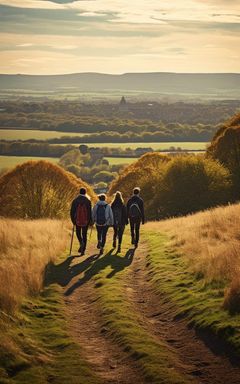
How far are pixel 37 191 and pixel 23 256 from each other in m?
26.1

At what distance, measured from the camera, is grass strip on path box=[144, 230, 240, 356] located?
11953 mm

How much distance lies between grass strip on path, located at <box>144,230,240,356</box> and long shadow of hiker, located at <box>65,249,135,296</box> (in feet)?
2.73

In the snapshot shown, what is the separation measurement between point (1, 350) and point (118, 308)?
13.2 ft

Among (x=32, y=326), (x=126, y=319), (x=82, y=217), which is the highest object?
(x=82, y=217)

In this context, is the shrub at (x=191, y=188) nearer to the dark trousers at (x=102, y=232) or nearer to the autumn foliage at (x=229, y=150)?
the autumn foliage at (x=229, y=150)

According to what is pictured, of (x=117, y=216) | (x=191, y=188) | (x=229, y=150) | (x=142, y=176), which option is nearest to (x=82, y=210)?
(x=117, y=216)

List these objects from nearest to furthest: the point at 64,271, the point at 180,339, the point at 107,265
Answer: the point at 180,339
the point at 64,271
the point at 107,265

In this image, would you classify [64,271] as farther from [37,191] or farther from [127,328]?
[37,191]

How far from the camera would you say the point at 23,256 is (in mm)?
18531

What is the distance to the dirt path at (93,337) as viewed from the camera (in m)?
10.5

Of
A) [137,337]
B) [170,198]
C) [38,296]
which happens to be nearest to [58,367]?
[137,337]

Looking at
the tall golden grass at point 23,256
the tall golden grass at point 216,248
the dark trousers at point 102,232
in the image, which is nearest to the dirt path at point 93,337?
the tall golden grass at point 23,256

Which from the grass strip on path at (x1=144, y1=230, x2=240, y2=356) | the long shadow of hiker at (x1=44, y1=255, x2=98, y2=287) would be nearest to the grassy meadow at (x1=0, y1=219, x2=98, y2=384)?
the long shadow of hiker at (x1=44, y1=255, x2=98, y2=287)

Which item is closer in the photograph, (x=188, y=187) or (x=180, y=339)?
(x=180, y=339)
